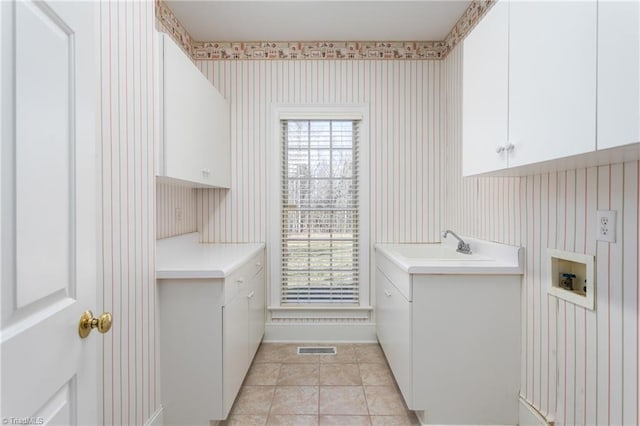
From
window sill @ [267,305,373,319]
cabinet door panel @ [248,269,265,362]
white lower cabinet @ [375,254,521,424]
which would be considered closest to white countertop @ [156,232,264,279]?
cabinet door panel @ [248,269,265,362]

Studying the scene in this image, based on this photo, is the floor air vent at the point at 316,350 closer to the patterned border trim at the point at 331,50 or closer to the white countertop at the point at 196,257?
the white countertop at the point at 196,257

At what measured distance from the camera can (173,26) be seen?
260cm

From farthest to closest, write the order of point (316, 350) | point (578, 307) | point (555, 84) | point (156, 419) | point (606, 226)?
point (316, 350), point (156, 419), point (578, 307), point (606, 226), point (555, 84)

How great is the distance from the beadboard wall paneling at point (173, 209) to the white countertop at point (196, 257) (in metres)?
0.07

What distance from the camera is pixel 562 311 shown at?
1.56 meters

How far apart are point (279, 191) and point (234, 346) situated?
4.76 ft

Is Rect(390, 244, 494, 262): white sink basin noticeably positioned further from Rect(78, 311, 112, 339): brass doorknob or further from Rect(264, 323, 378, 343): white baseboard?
Rect(78, 311, 112, 339): brass doorknob

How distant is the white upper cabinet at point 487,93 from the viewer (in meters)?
1.46

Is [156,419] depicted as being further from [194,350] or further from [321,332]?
[321,332]

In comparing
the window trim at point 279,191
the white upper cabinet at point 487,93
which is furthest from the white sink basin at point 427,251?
the white upper cabinet at point 487,93

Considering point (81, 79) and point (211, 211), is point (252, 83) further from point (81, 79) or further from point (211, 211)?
point (81, 79)

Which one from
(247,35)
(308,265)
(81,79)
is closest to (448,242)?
(308,265)

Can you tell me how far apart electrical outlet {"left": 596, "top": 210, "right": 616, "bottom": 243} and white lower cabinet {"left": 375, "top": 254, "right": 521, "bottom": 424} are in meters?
0.57

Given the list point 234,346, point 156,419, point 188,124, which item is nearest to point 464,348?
point 234,346
